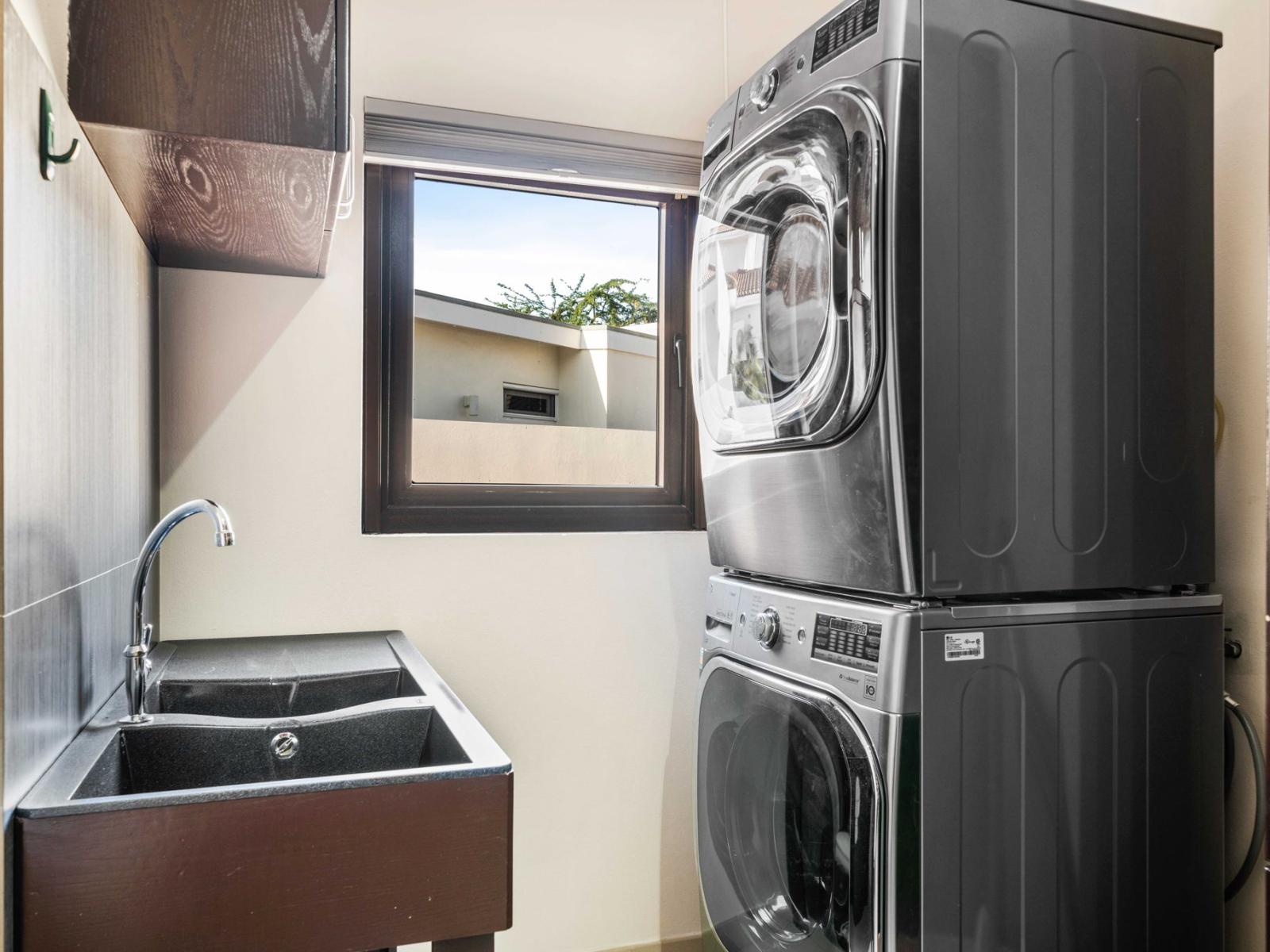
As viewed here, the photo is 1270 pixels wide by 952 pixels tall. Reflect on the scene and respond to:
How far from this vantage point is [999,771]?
125cm

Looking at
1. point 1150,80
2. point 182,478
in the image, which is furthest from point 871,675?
point 182,478

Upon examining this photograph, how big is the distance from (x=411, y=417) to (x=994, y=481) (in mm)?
1414

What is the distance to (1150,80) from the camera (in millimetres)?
1396

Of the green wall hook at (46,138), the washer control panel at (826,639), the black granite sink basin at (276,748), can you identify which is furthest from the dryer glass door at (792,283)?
the green wall hook at (46,138)

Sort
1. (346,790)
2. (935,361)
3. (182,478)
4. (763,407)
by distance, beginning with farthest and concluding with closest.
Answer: (182,478) → (763,407) → (935,361) → (346,790)

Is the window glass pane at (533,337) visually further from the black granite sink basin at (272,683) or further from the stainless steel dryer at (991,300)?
the stainless steel dryer at (991,300)

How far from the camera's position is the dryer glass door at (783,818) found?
1.26m

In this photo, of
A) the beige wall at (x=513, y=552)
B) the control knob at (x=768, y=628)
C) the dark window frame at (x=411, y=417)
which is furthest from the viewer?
the dark window frame at (x=411, y=417)

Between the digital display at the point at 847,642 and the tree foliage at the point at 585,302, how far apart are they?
1.27m

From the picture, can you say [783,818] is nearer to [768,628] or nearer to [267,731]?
[768,628]

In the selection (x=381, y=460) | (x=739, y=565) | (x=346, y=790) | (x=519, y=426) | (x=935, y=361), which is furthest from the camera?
(x=519, y=426)

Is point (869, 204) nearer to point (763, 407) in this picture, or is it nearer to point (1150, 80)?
point (763, 407)

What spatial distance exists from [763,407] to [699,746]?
691mm

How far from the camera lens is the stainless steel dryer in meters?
1.24
